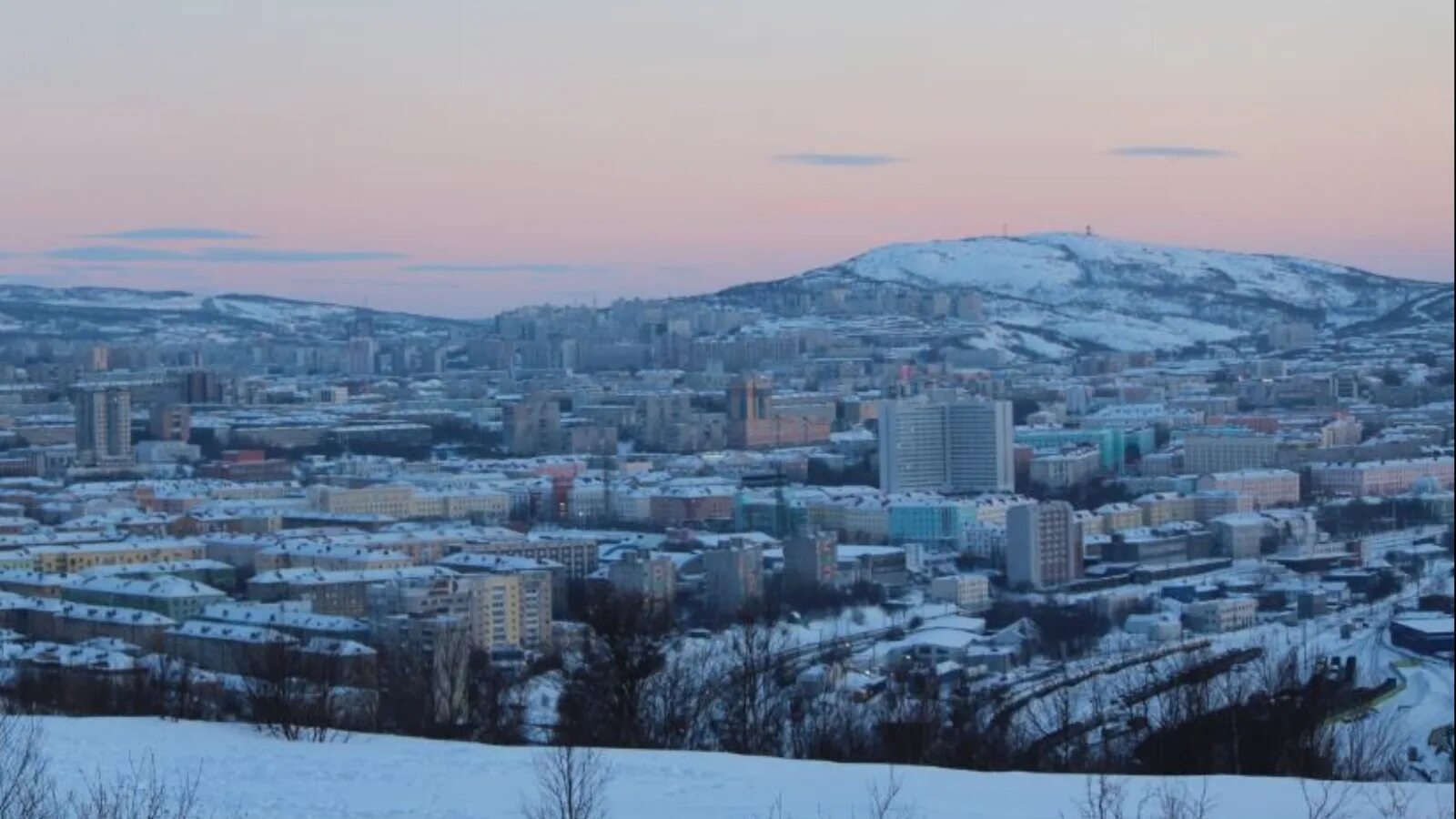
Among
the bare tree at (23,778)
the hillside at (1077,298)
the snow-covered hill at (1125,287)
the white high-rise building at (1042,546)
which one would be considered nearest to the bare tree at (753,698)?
the bare tree at (23,778)

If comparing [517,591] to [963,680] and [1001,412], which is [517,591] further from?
[1001,412]

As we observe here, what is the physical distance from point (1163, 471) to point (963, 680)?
7.75m

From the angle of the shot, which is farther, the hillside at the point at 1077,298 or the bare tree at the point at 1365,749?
the hillside at the point at 1077,298

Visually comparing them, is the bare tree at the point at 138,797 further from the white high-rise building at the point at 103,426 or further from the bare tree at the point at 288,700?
the white high-rise building at the point at 103,426

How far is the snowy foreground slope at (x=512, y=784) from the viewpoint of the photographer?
3002mm

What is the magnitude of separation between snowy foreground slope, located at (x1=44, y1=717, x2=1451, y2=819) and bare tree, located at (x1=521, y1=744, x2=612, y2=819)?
0.09ft

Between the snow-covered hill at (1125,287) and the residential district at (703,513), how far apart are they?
4983mm

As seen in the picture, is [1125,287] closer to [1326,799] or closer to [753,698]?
[753,698]

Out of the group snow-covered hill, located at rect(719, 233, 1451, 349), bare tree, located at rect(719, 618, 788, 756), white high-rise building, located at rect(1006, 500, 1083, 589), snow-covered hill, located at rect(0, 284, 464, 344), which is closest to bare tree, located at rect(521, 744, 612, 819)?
bare tree, located at rect(719, 618, 788, 756)

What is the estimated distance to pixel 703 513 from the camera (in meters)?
12.1

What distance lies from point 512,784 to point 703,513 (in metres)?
8.84

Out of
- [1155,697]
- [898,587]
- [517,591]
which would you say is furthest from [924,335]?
[1155,697]

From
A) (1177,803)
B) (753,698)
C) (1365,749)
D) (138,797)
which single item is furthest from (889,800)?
(753,698)

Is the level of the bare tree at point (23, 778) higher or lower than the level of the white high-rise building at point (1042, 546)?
higher
